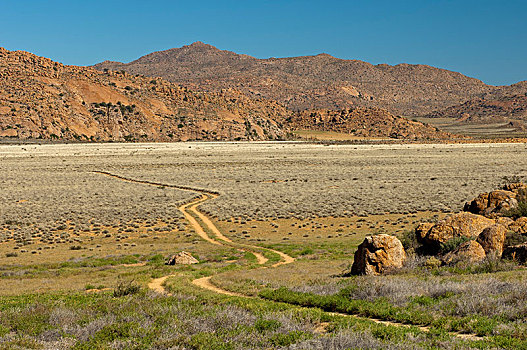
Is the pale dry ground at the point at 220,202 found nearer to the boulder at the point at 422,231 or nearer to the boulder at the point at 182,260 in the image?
the boulder at the point at 182,260

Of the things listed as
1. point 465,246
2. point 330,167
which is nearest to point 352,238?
point 465,246

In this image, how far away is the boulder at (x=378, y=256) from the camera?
42.8ft

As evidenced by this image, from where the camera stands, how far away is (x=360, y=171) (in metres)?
63.3

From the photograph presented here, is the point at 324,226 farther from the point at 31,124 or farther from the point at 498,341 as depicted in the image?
the point at 31,124

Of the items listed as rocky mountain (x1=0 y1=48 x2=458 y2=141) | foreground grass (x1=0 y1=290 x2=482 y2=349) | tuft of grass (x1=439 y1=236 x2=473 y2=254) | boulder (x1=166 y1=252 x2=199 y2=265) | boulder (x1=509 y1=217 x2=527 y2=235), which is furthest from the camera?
rocky mountain (x1=0 y1=48 x2=458 y2=141)

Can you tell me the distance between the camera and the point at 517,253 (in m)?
12.4

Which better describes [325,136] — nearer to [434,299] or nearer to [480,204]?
[480,204]

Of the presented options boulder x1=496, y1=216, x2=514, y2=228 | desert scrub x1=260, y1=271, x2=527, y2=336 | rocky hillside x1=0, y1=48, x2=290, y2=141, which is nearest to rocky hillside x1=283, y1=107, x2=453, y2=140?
rocky hillside x1=0, y1=48, x2=290, y2=141

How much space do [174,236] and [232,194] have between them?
15.8 m

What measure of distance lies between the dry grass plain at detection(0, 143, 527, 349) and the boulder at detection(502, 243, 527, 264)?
1601 millimetres

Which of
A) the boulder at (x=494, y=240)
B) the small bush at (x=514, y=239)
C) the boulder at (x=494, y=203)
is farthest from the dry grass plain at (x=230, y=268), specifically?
the boulder at (x=494, y=203)

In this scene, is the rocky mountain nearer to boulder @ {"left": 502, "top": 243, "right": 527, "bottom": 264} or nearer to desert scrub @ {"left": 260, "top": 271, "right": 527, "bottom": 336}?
desert scrub @ {"left": 260, "top": 271, "right": 527, "bottom": 336}

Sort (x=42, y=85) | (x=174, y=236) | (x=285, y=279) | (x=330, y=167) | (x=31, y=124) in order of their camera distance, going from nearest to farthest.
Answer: (x=285, y=279) → (x=174, y=236) → (x=330, y=167) → (x=31, y=124) → (x=42, y=85)

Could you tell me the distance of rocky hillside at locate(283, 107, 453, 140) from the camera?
17300cm
